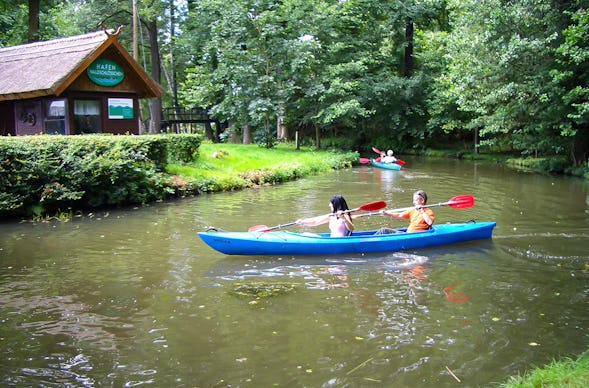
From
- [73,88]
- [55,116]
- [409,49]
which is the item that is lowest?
[55,116]

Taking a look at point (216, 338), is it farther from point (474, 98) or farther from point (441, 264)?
point (474, 98)

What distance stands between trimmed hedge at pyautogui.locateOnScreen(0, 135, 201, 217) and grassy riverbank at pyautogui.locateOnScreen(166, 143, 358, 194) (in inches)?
57.1

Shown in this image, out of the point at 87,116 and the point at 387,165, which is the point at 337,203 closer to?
the point at 87,116

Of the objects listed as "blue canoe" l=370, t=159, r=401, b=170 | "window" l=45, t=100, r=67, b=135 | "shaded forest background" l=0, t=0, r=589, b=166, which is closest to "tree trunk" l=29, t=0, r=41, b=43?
"shaded forest background" l=0, t=0, r=589, b=166

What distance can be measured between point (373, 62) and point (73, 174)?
21.2m

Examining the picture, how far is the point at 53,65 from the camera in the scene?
17.1m

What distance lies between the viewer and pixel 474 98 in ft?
69.5

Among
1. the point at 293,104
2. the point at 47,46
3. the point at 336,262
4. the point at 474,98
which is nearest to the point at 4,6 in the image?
the point at 47,46

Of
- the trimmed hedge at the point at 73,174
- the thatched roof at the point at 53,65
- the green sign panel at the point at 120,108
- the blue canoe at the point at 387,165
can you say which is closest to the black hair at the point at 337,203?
the trimmed hedge at the point at 73,174

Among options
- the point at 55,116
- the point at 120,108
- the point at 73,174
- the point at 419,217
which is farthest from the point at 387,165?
Result: the point at 73,174

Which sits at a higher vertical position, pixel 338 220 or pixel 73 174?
pixel 73 174

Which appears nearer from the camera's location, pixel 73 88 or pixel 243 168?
pixel 73 88

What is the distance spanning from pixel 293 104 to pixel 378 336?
23.1 m

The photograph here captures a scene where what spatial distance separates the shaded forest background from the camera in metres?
18.3
